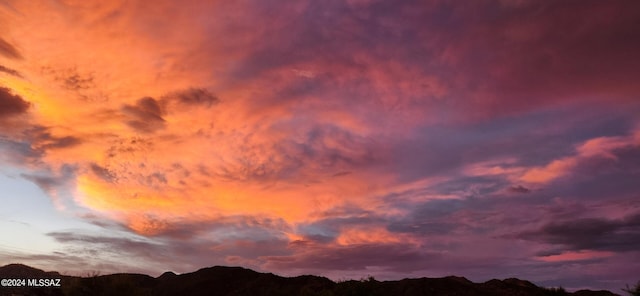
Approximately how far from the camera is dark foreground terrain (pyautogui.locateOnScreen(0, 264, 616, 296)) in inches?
1597

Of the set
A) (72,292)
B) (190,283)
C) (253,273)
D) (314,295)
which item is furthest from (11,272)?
(314,295)

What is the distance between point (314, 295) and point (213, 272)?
46.1 m

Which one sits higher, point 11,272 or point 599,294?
point 11,272

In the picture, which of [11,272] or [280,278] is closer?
[280,278]

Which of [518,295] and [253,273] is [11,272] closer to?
[253,273]

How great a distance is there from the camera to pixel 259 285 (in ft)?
248

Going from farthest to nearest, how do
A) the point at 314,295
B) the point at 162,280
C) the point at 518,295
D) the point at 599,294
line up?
the point at 162,280
the point at 599,294
the point at 518,295
the point at 314,295

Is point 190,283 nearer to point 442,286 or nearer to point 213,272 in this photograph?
point 213,272

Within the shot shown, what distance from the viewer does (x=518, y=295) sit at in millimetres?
65812

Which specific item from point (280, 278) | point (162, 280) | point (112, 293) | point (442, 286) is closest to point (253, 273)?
point (280, 278)

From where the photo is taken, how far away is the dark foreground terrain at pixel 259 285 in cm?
4056

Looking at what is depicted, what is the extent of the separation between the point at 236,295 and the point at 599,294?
180 ft

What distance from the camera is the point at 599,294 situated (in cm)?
7131

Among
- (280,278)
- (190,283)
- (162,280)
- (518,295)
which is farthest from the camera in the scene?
(162,280)
